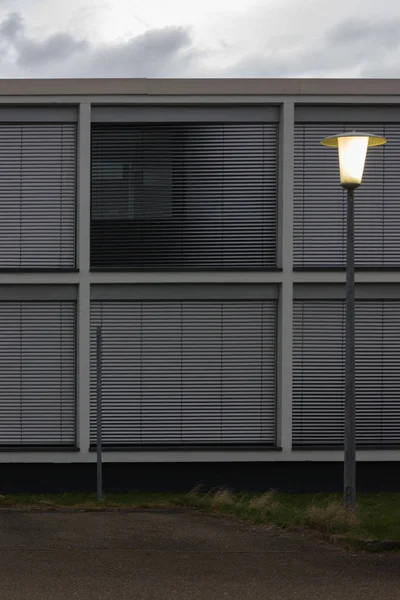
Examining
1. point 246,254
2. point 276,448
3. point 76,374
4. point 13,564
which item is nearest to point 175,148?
point 246,254

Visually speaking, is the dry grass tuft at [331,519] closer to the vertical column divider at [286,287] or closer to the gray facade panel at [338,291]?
the vertical column divider at [286,287]

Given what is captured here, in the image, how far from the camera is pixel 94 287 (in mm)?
13648

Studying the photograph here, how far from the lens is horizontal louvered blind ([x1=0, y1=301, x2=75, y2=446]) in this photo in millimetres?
13641

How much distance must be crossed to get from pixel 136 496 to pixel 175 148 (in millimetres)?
5046

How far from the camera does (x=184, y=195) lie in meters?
13.7

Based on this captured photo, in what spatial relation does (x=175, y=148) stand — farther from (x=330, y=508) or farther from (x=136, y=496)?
(x=330, y=508)

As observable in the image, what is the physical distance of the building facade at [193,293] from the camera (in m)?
13.6

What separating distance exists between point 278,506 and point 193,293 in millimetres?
3731

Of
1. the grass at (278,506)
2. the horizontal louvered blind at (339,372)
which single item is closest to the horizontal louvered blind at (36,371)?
the grass at (278,506)

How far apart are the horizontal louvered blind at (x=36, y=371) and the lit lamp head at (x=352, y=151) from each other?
5.31m

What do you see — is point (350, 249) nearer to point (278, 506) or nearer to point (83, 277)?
point (278, 506)

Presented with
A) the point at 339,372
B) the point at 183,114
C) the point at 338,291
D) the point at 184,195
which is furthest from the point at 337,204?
the point at 183,114

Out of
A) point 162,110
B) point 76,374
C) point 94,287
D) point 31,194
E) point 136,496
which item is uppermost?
point 162,110

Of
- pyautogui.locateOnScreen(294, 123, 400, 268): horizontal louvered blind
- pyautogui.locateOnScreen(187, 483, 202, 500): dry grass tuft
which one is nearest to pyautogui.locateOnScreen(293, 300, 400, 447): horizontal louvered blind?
pyautogui.locateOnScreen(294, 123, 400, 268): horizontal louvered blind
